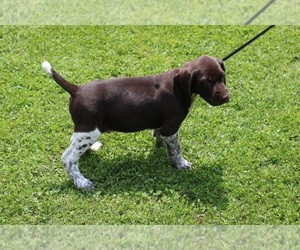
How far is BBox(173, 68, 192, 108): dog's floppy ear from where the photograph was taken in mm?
5105

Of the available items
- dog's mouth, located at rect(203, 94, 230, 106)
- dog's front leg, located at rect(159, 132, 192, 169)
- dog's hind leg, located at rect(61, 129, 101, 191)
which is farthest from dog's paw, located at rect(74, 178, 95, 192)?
dog's mouth, located at rect(203, 94, 230, 106)

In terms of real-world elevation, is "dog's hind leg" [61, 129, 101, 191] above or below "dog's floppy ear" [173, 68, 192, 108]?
below

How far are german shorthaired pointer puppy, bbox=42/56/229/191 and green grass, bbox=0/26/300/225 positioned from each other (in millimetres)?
396

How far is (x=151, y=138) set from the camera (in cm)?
605

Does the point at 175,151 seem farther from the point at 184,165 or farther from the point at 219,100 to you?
the point at 219,100

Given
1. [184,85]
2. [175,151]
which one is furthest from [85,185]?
[184,85]

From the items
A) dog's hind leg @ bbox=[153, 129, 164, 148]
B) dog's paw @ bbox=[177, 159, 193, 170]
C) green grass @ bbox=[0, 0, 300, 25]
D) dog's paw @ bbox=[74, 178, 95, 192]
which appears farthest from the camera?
green grass @ bbox=[0, 0, 300, 25]

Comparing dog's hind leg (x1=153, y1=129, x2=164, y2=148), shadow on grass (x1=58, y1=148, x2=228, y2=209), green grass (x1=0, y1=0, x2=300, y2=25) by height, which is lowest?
shadow on grass (x1=58, y1=148, x2=228, y2=209)

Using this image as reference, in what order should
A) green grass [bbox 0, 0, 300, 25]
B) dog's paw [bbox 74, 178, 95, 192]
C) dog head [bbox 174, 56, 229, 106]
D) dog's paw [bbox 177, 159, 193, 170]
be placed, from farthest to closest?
green grass [bbox 0, 0, 300, 25], dog's paw [bbox 177, 159, 193, 170], dog's paw [bbox 74, 178, 95, 192], dog head [bbox 174, 56, 229, 106]

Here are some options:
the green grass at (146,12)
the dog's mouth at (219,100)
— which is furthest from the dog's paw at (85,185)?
the green grass at (146,12)

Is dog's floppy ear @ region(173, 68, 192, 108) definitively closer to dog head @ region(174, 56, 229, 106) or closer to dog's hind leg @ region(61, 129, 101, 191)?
dog head @ region(174, 56, 229, 106)

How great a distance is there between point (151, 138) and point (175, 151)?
21.8 inches

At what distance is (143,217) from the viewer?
524 cm

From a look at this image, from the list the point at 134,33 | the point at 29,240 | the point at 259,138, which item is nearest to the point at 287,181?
the point at 259,138
